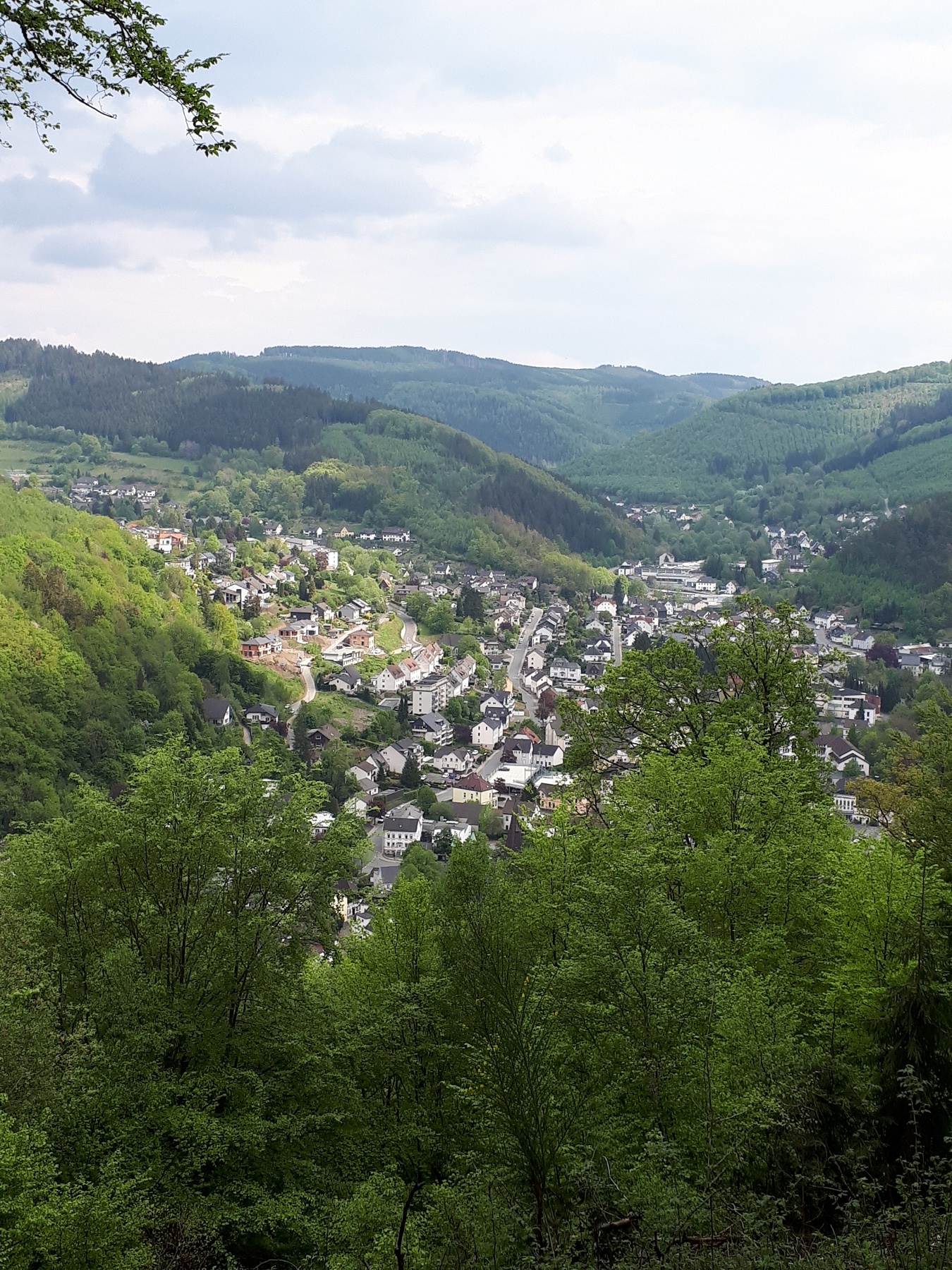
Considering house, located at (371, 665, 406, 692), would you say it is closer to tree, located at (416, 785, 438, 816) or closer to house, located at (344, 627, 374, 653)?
house, located at (344, 627, 374, 653)

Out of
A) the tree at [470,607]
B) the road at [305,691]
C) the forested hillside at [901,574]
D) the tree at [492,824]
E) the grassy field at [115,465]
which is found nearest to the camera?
the tree at [492,824]

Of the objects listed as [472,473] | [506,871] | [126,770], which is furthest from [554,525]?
[506,871]

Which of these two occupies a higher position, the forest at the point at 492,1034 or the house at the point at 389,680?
the forest at the point at 492,1034

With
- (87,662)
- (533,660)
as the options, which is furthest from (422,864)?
(533,660)

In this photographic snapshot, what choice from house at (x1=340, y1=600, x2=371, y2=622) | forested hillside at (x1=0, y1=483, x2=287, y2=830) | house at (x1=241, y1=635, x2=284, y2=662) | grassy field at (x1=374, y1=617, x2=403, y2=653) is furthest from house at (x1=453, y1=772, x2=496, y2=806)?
house at (x1=340, y1=600, x2=371, y2=622)

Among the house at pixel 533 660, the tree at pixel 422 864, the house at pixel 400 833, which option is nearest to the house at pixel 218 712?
Result: the house at pixel 400 833

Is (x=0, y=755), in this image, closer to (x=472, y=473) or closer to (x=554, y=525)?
(x=554, y=525)

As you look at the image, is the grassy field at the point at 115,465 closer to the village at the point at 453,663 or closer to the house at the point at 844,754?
the village at the point at 453,663
